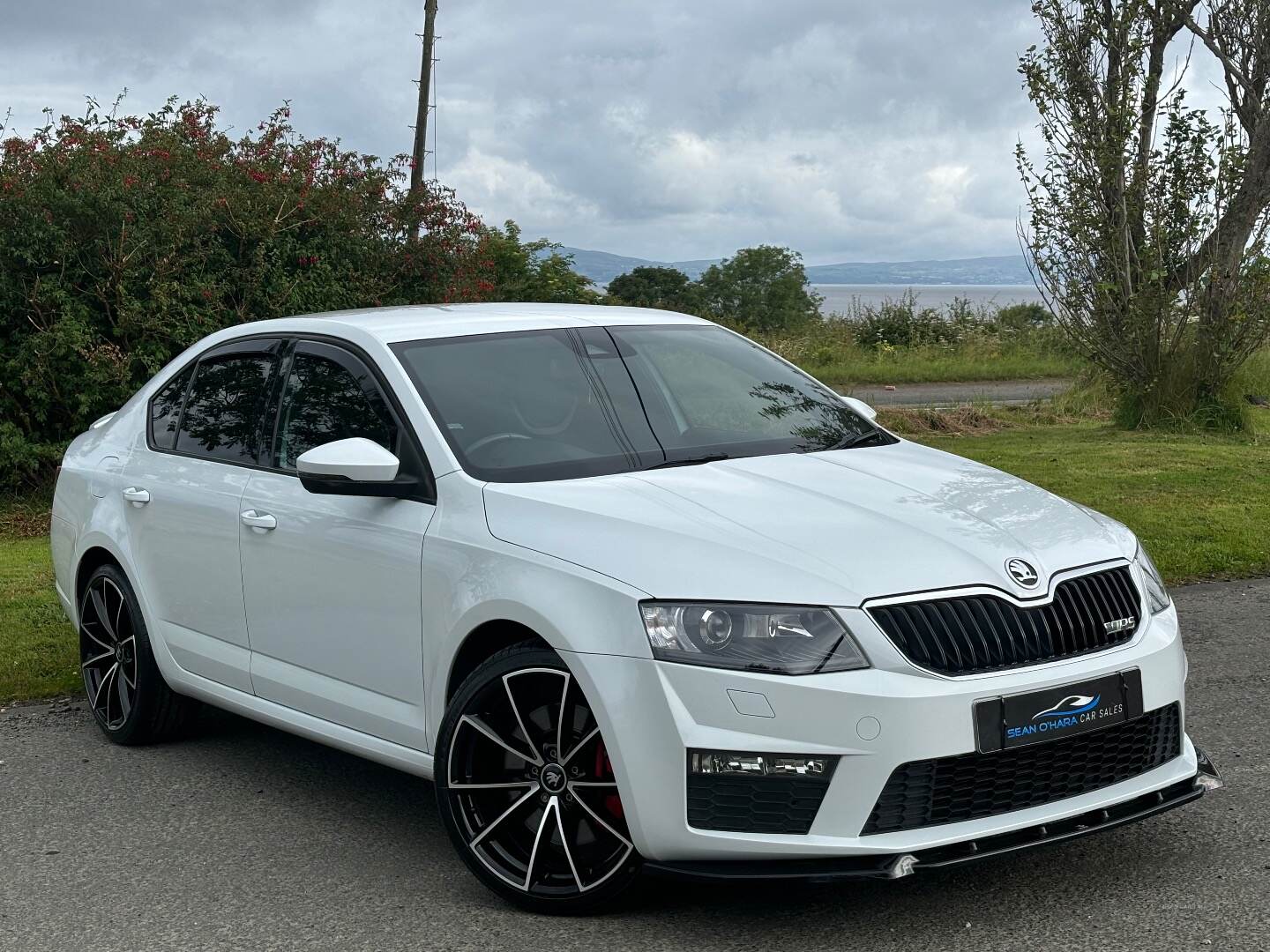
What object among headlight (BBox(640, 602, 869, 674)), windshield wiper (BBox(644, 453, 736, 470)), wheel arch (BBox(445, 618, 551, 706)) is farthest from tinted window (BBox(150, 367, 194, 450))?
headlight (BBox(640, 602, 869, 674))

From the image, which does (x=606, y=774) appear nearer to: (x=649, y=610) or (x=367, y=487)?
(x=649, y=610)

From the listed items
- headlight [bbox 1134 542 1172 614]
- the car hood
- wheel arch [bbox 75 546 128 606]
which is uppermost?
the car hood

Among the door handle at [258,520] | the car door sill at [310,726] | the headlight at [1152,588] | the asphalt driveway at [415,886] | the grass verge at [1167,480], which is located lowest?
the asphalt driveway at [415,886]

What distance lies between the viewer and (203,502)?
5520mm

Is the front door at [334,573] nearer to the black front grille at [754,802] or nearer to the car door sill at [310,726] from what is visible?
the car door sill at [310,726]

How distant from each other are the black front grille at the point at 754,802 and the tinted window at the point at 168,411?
3.09 m

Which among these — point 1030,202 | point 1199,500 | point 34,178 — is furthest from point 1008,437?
point 34,178

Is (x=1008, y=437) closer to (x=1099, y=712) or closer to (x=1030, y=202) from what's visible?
(x=1030, y=202)

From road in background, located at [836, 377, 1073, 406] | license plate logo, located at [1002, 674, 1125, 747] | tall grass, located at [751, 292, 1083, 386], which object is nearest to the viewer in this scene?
license plate logo, located at [1002, 674, 1125, 747]

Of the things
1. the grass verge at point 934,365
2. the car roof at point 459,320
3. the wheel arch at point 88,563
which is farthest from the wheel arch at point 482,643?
the grass verge at point 934,365

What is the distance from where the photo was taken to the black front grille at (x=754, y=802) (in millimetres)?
3750

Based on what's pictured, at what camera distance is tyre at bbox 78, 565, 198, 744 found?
5.98 m

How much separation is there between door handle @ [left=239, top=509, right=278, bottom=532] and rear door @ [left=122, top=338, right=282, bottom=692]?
90 mm

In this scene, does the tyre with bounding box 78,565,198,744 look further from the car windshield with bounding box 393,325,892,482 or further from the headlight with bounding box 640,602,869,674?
the headlight with bounding box 640,602,869,674
